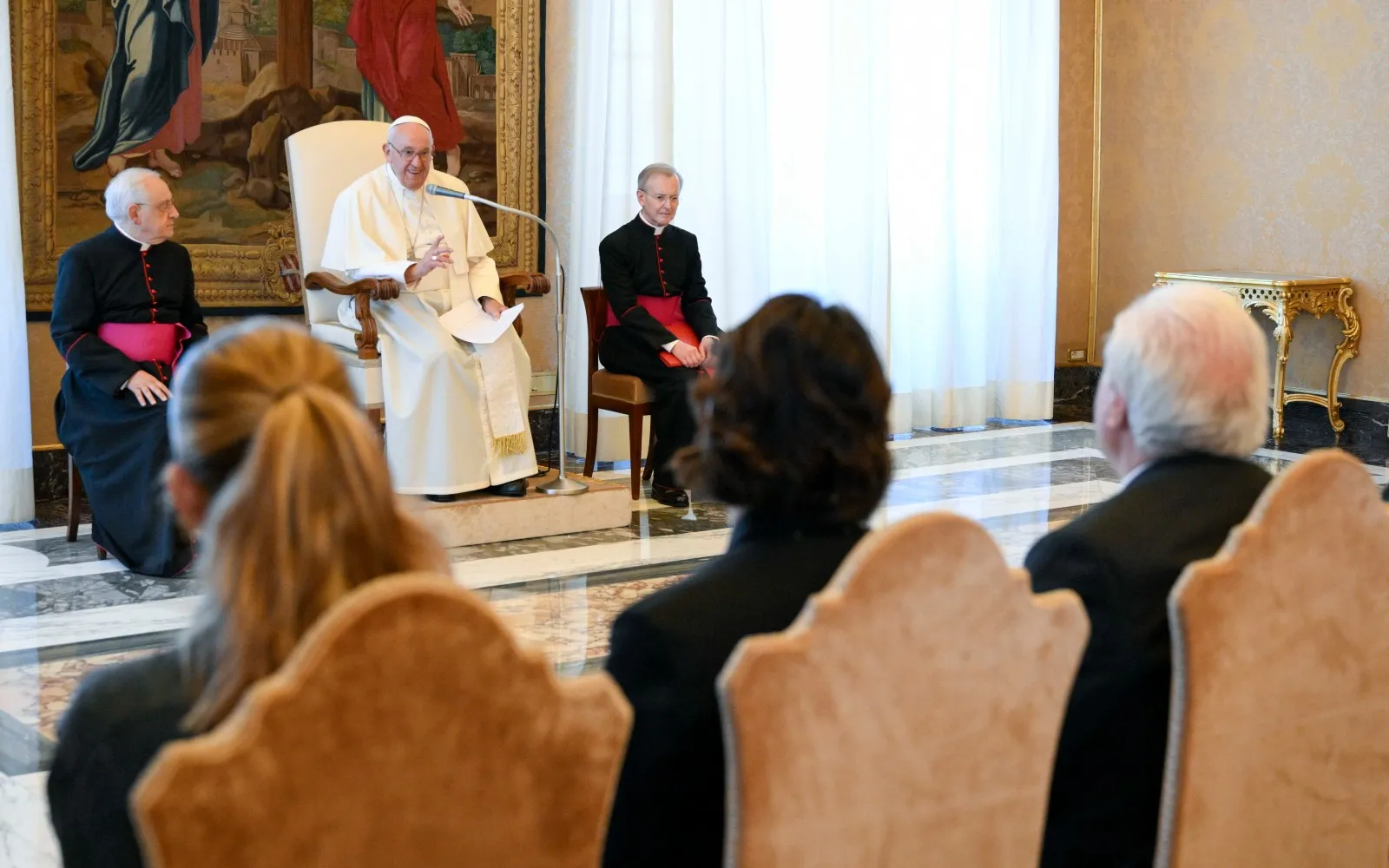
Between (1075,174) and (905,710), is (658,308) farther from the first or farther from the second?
(905,710)

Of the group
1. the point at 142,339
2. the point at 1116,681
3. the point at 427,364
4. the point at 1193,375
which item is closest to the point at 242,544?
the point at 1116,681

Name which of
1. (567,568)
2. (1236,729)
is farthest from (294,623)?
(567,568)

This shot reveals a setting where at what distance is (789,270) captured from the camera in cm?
855

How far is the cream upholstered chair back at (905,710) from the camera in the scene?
1.42m

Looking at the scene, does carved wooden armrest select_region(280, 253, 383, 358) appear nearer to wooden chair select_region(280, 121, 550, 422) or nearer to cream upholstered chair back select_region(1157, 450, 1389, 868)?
wooden chair select_region(280, 121, 550, 422)

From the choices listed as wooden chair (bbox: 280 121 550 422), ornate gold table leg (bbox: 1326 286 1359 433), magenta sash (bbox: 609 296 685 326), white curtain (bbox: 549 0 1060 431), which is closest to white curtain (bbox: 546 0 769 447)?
white curtain (bbox: 549 0 1060 431)

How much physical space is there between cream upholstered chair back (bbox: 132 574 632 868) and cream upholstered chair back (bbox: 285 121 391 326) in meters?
5.20

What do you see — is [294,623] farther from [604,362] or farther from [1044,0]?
[1044,0]

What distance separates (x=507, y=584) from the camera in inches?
202

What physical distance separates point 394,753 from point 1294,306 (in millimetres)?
7947

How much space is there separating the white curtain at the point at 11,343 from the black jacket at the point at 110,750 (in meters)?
5.20

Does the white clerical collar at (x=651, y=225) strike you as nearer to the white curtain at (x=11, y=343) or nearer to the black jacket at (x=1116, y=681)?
the white curtain at (x=11, y=343)

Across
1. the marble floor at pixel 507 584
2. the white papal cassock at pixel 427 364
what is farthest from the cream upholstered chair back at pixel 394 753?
the white papal cassock at pixel 427 364

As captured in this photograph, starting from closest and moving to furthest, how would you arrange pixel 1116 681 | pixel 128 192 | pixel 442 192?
pixel 1116 681 < pixel 128 192 < pixel 442 192
